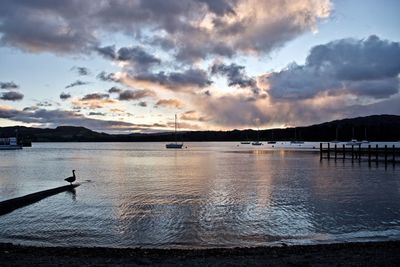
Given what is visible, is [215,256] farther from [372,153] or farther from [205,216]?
[372,153]

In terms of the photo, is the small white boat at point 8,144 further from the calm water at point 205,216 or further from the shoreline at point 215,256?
the shoreline at point 215,256

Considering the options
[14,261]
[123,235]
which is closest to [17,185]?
[123,235]

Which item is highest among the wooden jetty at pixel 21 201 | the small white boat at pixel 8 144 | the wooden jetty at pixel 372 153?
the small white boat at pixel 8 144

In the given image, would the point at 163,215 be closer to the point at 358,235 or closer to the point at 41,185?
the point at 358,235

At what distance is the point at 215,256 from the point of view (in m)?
12.8

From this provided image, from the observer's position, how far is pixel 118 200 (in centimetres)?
2856

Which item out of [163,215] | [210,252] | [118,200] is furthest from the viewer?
[118,200]

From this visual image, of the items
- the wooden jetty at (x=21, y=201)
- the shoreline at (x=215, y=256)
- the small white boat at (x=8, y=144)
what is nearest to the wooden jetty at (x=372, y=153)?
the wooden jetty at (x=21, y=201)

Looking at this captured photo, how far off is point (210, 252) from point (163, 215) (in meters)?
9.13

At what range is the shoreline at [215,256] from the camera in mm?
11703

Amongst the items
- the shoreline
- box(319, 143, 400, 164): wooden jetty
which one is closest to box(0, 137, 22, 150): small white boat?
box(319, 143, 400, 164): wooden jetty

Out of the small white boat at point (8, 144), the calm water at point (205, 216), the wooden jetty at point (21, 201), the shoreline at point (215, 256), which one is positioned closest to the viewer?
the shoreline at point (215, 256)

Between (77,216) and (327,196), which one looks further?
(327,196)

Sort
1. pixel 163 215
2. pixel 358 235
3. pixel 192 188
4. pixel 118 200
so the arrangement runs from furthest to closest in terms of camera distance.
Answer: pixel 192 188, pixel 118 200, pixel 163 215, pixel 358 235
